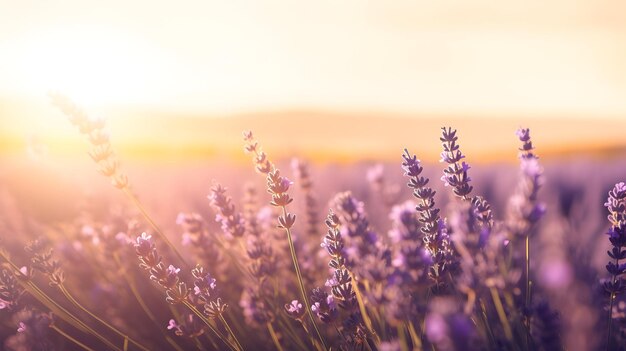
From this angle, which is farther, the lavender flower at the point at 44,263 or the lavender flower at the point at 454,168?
the lavender flower at the point at 44,263

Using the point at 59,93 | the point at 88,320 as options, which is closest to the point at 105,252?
the point at 88,320

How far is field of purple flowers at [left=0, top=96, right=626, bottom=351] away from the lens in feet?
4.93

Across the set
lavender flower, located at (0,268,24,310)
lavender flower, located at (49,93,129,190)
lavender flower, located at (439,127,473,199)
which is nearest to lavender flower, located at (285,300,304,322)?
lavender flower, located at (439,127,473,199)

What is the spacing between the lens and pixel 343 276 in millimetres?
1905

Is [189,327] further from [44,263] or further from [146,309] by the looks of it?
[44,263]

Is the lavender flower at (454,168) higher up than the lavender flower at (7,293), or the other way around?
the lavender flower at (7,293)

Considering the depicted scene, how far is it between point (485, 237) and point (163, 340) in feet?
6.59

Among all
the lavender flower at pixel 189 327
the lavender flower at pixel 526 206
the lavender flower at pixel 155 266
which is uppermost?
the lavender flower at pixel 155 266

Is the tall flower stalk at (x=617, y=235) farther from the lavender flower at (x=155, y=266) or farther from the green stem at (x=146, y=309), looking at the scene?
the green stem at (x=146, y=309)

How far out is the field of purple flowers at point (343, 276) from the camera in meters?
1.50

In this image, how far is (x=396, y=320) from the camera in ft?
4.24

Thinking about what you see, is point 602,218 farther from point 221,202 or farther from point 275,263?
point 221,202

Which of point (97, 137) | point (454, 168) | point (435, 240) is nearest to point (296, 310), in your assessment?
point (435, 240)

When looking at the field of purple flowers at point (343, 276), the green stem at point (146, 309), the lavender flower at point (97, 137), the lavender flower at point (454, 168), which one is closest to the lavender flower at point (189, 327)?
the field of purple flowers at point (343, 276)
